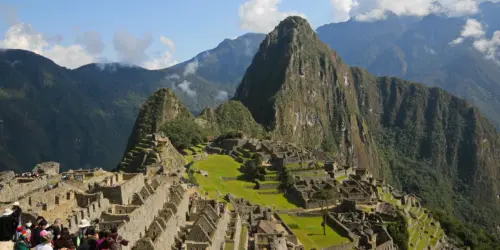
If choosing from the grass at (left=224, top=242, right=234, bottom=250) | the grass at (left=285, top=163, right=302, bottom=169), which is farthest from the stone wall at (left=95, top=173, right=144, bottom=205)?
the grass at (left=285, top=163, right=302, bottom=169)

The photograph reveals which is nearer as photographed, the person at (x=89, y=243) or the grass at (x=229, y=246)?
the person at (x=89, y=243)

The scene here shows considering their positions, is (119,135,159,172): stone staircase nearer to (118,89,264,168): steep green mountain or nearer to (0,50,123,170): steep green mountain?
(118,89,264,168): steep green mountain

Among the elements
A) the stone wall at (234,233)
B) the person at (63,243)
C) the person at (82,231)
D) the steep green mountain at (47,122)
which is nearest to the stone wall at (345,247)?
the stone wall at (234,233)

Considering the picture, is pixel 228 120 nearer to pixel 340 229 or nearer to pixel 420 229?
pixel 420 229

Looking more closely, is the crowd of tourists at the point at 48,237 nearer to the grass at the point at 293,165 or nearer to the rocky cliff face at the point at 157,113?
the grass at the point at 293,165

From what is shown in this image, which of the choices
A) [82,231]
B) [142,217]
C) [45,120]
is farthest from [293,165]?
[45,120]

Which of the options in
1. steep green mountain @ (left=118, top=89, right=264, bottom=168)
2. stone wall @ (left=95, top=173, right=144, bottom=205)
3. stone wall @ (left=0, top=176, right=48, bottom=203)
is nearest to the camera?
stone wall @ (left=0, top=176, right=48, bottom=203)
